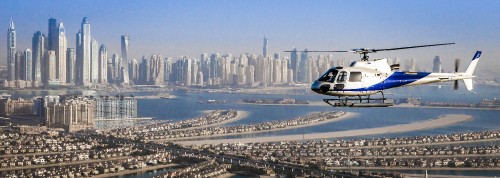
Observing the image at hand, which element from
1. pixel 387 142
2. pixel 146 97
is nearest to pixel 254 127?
pixel 387 142

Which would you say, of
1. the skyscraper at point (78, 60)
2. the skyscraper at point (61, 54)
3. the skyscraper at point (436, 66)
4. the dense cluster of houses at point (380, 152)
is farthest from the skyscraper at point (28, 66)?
the dense cluster of houses at point (380, 152)

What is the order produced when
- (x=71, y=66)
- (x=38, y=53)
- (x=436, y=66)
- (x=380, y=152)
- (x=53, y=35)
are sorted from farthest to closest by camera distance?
(x=53, y=35) < (x=71, y=66) < (x=38, y=53) < (x=436, y=66) < (x=380, y=152)

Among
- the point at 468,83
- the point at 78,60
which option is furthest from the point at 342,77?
the point at 78,60

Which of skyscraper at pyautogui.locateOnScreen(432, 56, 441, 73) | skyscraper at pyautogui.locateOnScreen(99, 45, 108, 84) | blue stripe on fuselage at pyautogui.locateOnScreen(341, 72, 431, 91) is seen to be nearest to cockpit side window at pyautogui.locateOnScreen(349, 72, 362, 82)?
blue stripe on fuselage at pyautogui.locateOnScreen(341, 72, 431, 91)

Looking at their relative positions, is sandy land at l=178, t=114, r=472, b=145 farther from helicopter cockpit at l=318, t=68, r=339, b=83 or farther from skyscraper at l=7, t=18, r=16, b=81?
skyscraper at l=7, t=18, r=16, b=81

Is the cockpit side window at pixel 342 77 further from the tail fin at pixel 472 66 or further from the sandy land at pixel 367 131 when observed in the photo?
the sandy land at pixel 367 131

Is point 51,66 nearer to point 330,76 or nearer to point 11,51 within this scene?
point 11,51
